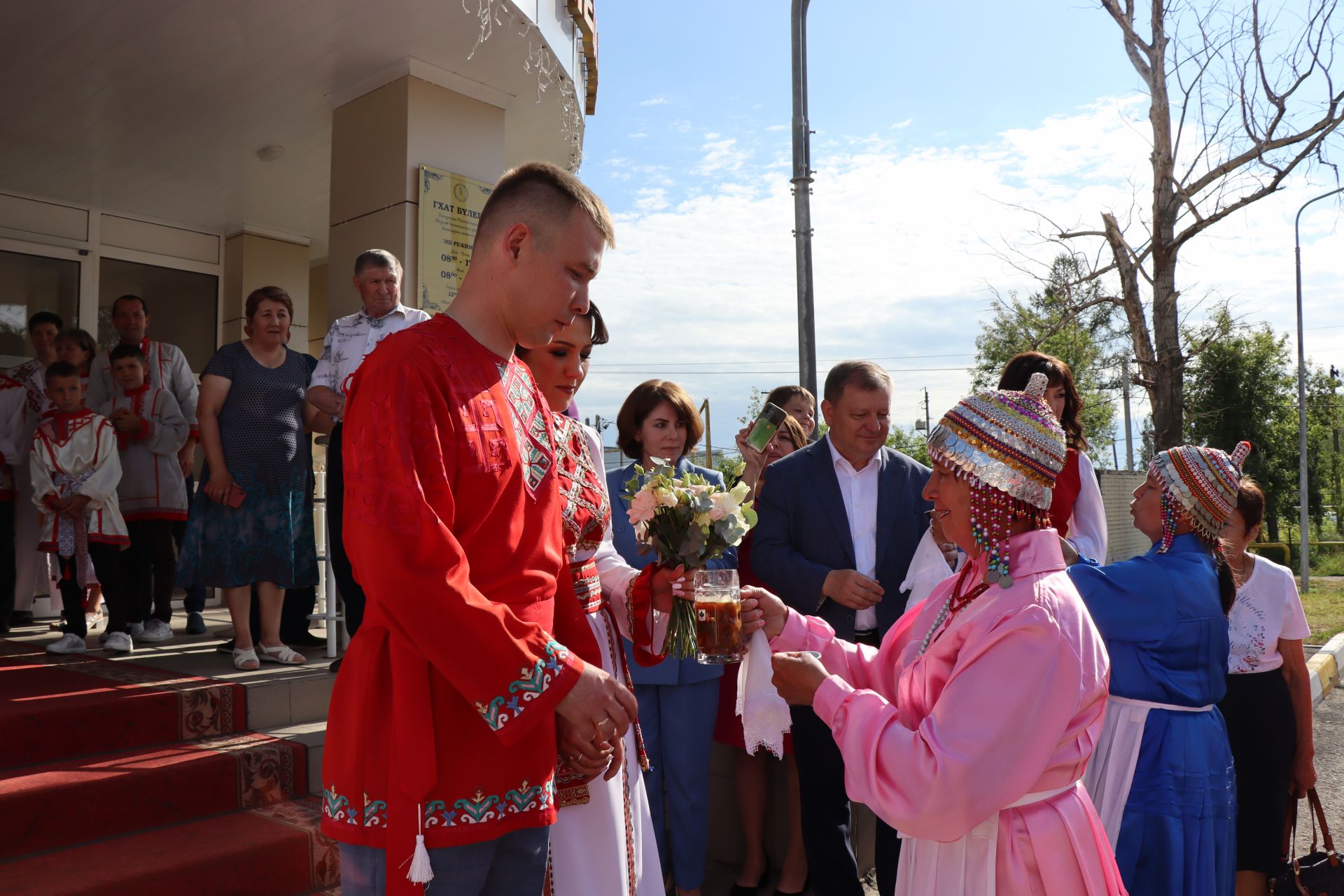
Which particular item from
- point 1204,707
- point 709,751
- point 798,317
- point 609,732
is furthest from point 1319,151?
point 609,732

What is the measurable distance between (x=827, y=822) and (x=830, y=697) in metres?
2.15

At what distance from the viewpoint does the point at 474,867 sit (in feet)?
5.66

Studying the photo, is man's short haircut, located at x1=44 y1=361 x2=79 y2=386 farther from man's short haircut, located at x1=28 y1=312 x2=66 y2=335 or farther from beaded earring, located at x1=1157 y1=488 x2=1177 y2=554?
beaded earring, located at x1=1157 y1=488 x2=1177 y2=554

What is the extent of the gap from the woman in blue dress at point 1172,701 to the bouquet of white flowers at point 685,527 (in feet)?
4.80

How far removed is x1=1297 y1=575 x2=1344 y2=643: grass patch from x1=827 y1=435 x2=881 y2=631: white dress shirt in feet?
16.7

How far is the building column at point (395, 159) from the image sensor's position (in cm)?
695

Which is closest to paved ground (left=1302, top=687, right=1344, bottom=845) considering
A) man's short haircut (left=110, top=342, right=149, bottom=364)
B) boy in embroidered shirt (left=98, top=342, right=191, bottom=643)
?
boy in embroidered shirt (left=98, top=342, right=191, bottom=643)

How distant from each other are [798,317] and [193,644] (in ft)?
16.9

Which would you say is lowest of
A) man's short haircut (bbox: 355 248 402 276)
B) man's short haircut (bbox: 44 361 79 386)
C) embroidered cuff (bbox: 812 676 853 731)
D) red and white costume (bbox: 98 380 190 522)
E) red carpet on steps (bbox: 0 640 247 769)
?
red carpet on steps (bbox: 0 640 247 769)

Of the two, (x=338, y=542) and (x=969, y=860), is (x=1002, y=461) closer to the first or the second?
(x=969, y=860)

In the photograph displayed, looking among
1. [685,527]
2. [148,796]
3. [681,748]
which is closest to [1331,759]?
[681,748]

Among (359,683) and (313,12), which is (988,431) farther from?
(313,12)

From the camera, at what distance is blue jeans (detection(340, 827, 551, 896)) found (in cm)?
170

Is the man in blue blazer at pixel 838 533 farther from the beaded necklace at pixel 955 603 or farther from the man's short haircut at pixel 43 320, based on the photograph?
the man's short haircut at pixel 43 320
